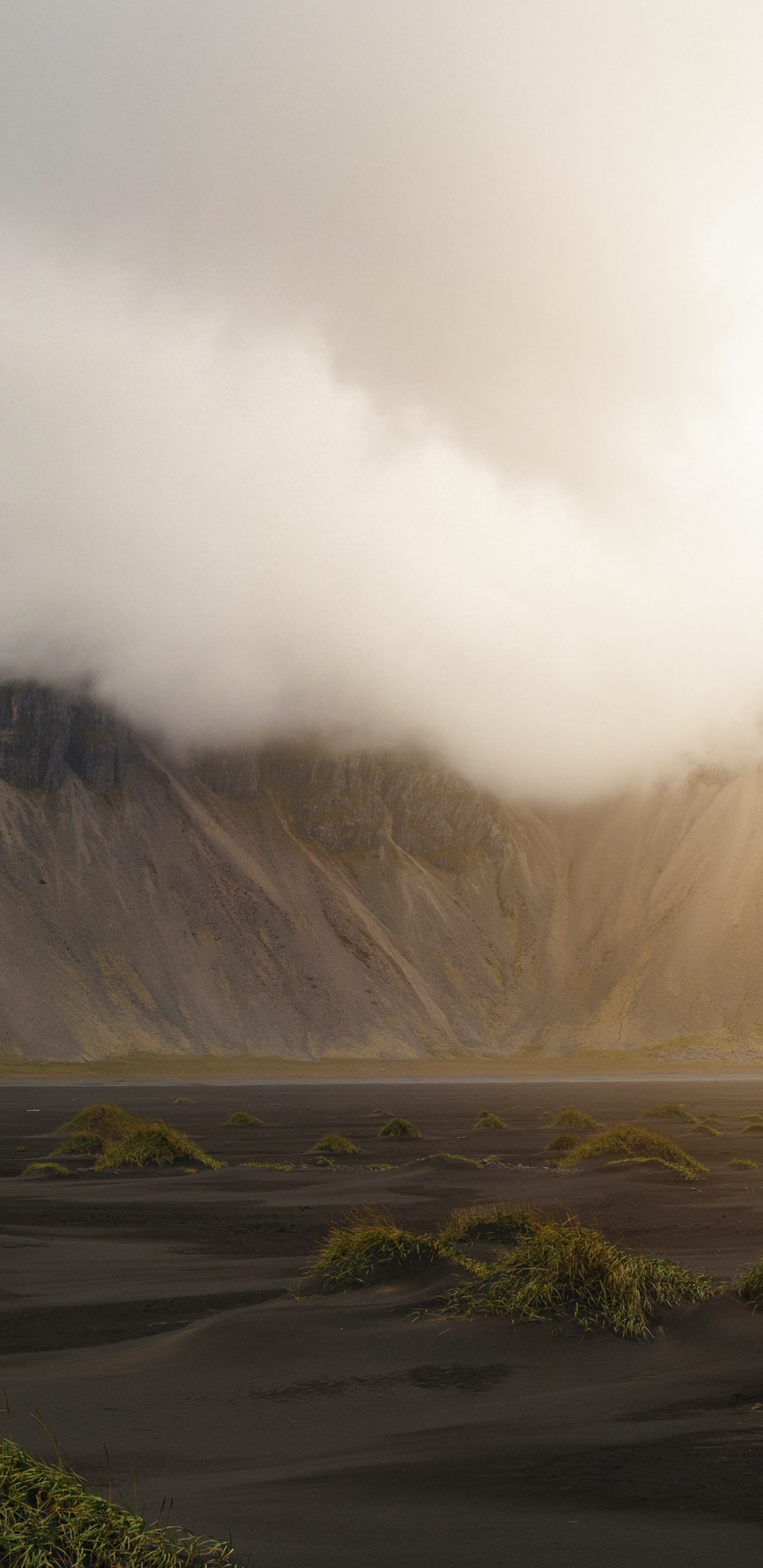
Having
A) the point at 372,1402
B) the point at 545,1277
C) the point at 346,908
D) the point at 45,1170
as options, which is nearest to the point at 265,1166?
the point at 45,1170

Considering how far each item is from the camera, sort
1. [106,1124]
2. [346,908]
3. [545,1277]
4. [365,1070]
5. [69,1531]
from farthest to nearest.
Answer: [346,908], [365,1070], [106,1124], [545,1277], [69,1531]

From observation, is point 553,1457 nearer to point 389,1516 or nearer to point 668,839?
point 389,1516

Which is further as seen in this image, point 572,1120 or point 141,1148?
point 572,1120

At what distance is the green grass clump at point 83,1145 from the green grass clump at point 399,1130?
403 inches

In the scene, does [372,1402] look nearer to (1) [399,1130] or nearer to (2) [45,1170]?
(2) [45,1170]

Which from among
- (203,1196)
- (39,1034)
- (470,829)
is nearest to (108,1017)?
(39,1034)

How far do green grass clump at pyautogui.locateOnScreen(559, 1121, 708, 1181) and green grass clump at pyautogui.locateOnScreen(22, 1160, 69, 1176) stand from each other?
38.9ft

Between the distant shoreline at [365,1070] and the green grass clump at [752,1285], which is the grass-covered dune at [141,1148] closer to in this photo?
the green grass clump at [752,1285]

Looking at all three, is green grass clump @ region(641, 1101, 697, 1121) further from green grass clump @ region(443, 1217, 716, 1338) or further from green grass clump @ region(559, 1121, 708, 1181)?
green grass clump @ region(443, 1217, 716, 1338)

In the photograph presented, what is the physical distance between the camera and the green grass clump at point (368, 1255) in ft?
43.3

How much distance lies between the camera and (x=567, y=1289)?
449 inches

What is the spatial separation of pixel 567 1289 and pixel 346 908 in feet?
400

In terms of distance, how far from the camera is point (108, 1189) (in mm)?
25297

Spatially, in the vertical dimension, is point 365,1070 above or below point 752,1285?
below
